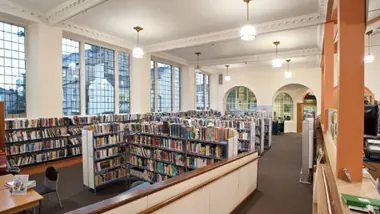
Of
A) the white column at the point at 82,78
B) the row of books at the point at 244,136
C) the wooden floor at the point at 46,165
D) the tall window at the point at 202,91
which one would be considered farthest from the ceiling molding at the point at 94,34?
the tall window at the point at 202,91

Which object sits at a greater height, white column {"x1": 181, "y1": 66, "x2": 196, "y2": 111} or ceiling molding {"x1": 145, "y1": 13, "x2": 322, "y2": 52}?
ceiling molding {"x1": 145, "y1": 13, "x2": 322, "y2": 52}

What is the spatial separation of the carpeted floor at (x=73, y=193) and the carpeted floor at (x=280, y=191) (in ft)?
9.24

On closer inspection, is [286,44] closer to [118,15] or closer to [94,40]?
[118,15]

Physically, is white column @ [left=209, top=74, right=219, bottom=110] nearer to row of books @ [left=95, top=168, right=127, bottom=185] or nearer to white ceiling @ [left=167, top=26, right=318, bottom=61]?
white ceiling @ [left=167, top=26, right=318, bottom=61]

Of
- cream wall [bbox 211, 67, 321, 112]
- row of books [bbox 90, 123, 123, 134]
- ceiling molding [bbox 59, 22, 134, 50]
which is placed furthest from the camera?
cream wall [bbox 211, 67, 321, 112]

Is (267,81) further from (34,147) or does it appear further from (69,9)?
(34,147)

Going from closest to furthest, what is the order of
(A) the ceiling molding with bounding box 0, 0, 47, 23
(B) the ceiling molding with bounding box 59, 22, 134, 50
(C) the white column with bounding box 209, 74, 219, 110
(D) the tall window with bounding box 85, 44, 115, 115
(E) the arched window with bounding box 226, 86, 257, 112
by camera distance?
(A) the ceiling molding with bounding box 0, 0, 47, 23
(B) the ceiling molding with bounding box 59, 22, 134, 50
(D) the tall window with bounding box 85, 44, 115, 115
(E) the arched window with bounding box 226, 86, 257, 112
(C) the white column with bounding box 209, 74, 219, 110

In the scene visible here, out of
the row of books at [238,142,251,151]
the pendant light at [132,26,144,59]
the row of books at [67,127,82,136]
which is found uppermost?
the pendant light at [132,26,144,59]

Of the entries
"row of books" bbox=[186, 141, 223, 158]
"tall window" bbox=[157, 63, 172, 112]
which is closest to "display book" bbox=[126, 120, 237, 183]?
"row of books" bbox=[186, 141, 223, 158]

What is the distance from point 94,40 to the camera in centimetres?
788

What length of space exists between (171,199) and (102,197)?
286cm

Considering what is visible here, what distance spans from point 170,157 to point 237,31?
15.8ft

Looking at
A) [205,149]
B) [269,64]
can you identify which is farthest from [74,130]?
[269,64]

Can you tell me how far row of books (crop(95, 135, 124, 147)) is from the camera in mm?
4945
